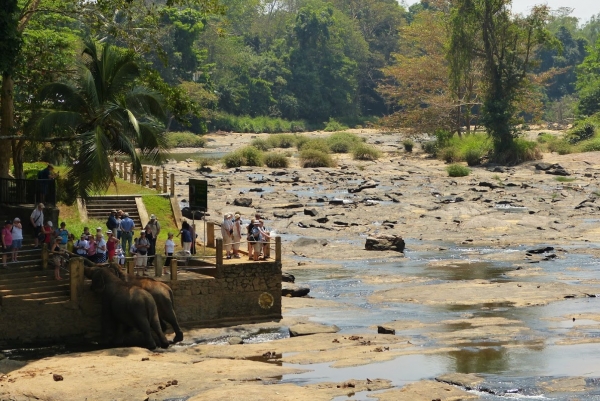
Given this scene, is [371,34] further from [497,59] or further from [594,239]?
[594,239]

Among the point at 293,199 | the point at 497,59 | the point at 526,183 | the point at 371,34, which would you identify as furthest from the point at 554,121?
the point at 293,199

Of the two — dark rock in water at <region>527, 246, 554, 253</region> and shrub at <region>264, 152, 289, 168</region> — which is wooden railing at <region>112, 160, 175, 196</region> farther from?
shrub at <region>264, 152, 289, 168</region>

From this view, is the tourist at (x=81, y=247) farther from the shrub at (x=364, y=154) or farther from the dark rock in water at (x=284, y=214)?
the shrub at (x=364, y=154)

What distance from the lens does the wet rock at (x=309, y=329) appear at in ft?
84.6

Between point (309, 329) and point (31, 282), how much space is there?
20.7 feet

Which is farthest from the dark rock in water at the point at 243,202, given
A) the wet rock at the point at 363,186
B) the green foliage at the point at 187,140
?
the green foliage at the point at 187,140

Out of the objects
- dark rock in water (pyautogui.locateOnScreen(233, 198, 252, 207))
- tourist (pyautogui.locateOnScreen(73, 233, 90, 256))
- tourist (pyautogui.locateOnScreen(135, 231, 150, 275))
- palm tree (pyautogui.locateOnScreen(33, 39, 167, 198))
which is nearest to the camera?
tourist (pyautogui.locateOnScreen(73, 233, 90, 256))

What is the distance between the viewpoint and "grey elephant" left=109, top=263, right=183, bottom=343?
25203mm

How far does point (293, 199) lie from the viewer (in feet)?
176

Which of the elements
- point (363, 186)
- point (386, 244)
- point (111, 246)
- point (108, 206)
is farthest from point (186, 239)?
point (363, 186)

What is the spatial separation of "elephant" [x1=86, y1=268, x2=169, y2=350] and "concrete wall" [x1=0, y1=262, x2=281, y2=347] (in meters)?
0.37

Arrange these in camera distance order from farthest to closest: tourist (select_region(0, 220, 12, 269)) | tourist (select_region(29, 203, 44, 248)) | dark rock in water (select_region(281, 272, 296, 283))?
dark rock in water (select_region(281, 272, 296, 283)), tourist (select_region(29, 203, 44, 248)), tourist (select_region(0, 220, 12, 269))

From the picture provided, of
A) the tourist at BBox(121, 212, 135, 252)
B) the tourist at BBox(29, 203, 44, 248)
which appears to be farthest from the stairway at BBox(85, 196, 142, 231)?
the tourist at BBox(29, 203, 44, 248)

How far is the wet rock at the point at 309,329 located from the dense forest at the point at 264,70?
587 centimetres
